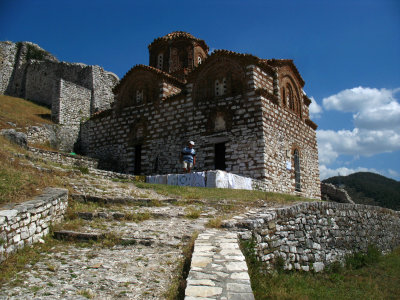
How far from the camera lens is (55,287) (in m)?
4.15

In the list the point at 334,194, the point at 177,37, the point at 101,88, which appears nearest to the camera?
the point at 334,194

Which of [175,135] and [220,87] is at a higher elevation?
[220,87]

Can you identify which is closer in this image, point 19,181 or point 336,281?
point 19,181

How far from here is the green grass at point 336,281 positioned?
5207 millimetres

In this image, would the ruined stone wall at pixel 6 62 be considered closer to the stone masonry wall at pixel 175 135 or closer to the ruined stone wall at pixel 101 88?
the ruined stone wall at pixel 101 88

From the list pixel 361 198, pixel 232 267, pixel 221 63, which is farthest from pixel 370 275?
pixel 361 198

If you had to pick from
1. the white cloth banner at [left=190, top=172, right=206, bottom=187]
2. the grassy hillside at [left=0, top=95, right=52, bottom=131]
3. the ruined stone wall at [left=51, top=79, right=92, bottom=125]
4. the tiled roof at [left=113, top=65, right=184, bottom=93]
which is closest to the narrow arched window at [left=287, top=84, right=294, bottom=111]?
the tiled roof at [left=113, top=65, right=184, bottom=93]

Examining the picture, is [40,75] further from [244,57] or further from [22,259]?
[22,259]

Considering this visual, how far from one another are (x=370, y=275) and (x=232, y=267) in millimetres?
5953

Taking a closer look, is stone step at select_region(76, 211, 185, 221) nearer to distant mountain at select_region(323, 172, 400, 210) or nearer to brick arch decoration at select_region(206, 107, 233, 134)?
brick arch decoration at select_region(206, 107, 233, 134)

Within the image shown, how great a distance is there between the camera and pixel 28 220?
218 inches

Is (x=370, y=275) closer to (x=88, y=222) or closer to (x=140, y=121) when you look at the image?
(x=88, y=222)

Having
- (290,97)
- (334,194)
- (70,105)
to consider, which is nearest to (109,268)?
(290,97)

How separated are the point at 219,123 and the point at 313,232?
8.35 meters
